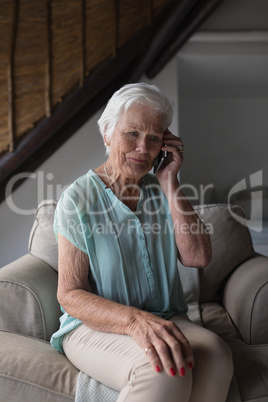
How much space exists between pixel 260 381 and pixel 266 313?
1.31 ft

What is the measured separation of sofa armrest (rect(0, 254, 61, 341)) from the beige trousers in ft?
1.07

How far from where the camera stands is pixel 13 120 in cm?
270

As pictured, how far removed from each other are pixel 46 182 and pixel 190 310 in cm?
171

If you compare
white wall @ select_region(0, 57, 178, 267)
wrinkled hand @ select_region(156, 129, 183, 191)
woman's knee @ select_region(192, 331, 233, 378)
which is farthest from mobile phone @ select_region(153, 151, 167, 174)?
white wall @ select_region(0, 57, 178, 267)

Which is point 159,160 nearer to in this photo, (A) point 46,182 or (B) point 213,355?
(B) point 213,355

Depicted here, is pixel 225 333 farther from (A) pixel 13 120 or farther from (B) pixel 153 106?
(A) pixel 13 120

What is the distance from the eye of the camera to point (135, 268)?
1.35m

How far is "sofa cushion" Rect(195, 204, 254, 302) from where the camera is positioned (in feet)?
6.35

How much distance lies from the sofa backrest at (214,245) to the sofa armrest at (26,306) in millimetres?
287

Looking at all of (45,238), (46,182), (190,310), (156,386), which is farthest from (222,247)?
(46,182)

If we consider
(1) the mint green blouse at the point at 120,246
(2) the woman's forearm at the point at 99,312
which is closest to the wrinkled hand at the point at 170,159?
(1) the mint green blouse at the point at 120,246

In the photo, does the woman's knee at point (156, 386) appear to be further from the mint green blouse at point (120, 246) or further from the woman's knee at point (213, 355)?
the mint green blouse at point (120, 246)

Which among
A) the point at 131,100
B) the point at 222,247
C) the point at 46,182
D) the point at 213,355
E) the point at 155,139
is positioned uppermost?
the point at 131,100

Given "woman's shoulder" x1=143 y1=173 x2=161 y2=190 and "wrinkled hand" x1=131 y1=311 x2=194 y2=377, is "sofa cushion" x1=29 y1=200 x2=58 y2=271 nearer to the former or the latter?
"woman's shoulder" x1=143 y1=173 x2=161 y2=190
